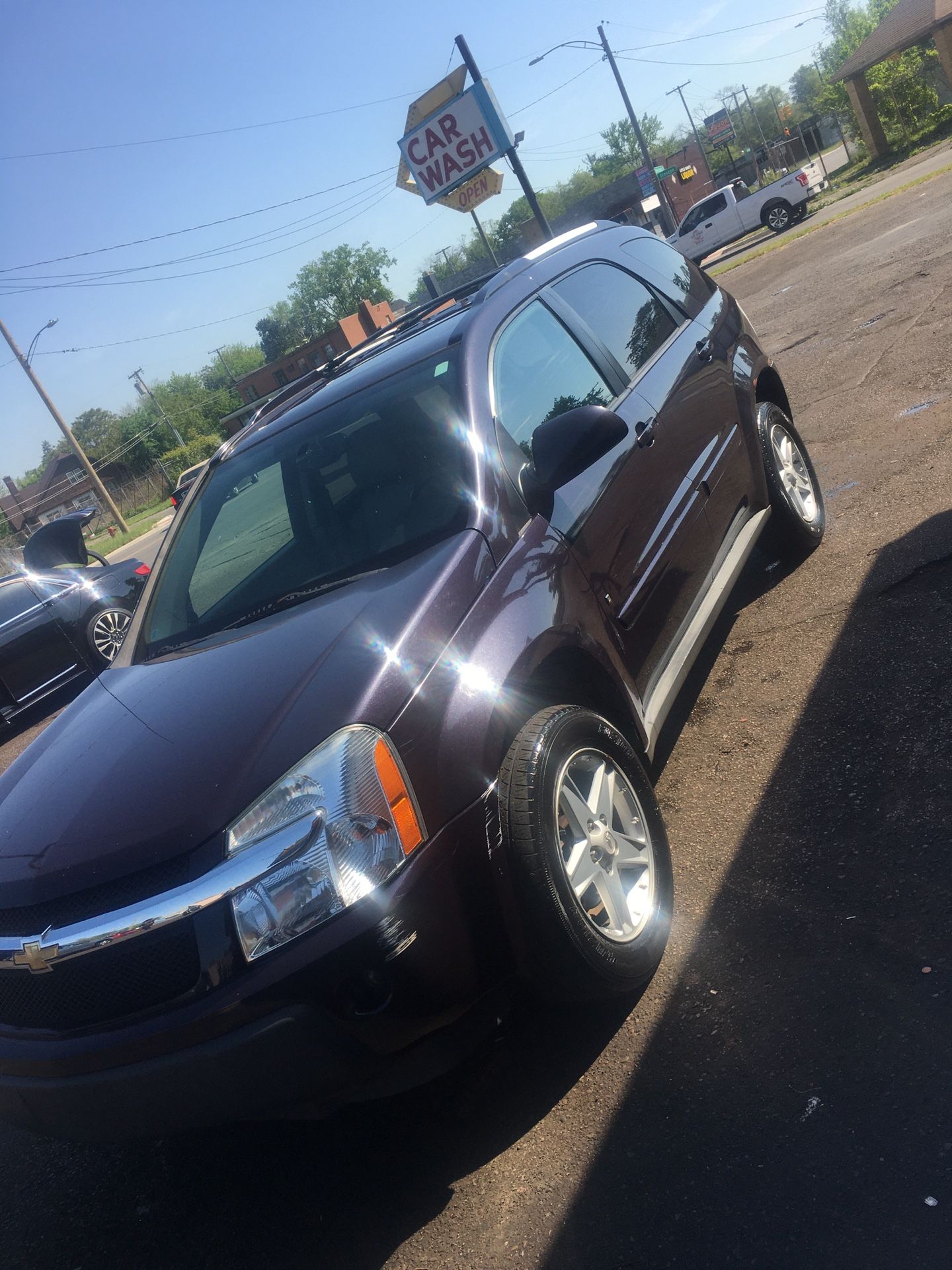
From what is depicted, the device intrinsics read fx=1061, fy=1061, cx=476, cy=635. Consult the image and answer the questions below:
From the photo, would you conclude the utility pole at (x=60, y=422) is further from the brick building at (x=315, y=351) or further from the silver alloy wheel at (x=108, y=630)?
the brick building at (x=315, y=351)

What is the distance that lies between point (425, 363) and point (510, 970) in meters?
2.11

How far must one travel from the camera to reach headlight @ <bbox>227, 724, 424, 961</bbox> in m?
2.27

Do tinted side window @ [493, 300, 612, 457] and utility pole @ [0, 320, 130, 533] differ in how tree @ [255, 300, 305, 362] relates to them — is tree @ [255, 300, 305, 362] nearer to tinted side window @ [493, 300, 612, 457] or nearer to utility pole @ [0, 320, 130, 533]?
utility pole @ [0, 320, 130, 533]

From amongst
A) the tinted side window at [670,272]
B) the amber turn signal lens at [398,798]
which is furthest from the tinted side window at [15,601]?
the amber turn signal lens at [398,798]

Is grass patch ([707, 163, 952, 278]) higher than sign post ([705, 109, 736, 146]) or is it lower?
lower

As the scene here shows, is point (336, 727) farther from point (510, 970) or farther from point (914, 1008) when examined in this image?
point (914, 1008)

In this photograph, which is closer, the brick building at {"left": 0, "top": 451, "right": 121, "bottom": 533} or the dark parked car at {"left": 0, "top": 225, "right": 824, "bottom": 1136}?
the dark parked car at {"left": 0, "top": 225, "right": 824, "bottom": 1136}

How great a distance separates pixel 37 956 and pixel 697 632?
8.55 ft

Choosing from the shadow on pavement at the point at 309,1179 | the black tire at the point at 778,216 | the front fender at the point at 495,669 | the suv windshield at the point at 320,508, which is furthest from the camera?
the black tire at the point at 778,216

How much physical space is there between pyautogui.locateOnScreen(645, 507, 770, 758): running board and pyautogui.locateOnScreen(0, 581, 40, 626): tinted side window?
287 inches

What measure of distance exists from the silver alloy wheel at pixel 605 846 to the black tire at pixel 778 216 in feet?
99.7

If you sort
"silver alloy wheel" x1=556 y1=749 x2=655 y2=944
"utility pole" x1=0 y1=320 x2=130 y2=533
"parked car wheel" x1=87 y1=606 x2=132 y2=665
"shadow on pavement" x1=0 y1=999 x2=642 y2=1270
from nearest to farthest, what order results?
"shadow on pavement" x1=0 y1=999 x2=642 y2=1270, "silver alloy wheel" x1=556 y1=749 x2=655 y2=944, "parked car wheel" x1=87 y1=606 x2=132 y2=665, "utility pole" x1=0 y1=320 x2=130 y2=533

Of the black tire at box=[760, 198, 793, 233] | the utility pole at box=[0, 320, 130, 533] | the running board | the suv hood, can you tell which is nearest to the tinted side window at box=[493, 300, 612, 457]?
the suv hood

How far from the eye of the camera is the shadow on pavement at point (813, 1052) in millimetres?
2119
